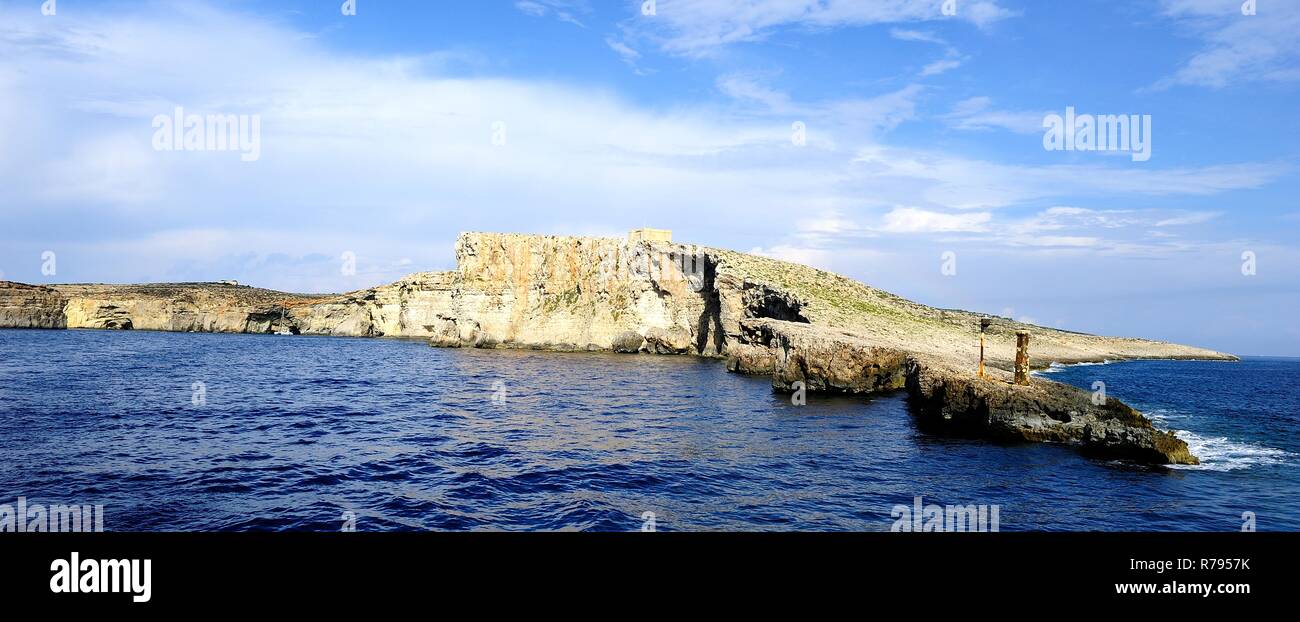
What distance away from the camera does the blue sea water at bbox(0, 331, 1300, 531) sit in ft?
55.6

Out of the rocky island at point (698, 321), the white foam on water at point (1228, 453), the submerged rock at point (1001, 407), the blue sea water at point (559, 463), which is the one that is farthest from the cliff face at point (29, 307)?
the white foam on water at point (1228, 453)

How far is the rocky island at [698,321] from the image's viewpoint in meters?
29.3

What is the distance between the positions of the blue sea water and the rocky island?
2.63 meters

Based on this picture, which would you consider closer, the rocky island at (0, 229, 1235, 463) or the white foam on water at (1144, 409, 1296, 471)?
the white foam on water at (1144, 409, 1296, 471)

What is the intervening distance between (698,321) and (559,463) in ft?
215

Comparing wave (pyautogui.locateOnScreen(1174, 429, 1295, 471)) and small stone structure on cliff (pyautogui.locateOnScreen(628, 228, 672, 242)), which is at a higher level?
small stone structure on cliff (pyautogui.locateOnScreen(628, 228, 672, 242))

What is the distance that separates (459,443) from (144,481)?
993 centimetres

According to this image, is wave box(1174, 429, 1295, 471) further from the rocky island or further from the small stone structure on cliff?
the small stone structure on cliff

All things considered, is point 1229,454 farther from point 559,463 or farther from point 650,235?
point 650,235

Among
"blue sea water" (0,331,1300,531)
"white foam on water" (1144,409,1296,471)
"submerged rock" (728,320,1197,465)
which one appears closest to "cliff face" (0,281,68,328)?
"blue sea water" (0,331,1300,531)

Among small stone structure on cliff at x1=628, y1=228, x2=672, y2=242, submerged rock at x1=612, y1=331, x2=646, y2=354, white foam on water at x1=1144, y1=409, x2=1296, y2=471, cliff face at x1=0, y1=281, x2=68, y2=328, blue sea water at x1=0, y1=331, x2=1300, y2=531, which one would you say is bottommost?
white foam on water at x1=1144, y1=409, x2=1296, y2=471

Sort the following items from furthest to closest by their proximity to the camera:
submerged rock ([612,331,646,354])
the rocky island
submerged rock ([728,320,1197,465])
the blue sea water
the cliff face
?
the cliff face → submerged rock ([612,331,646,354]) → the rocky island → submerged rock ([728,320,1197,465]) → the blue sea water

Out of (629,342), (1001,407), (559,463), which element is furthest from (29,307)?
(1001,407)

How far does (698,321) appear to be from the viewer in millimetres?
87188
